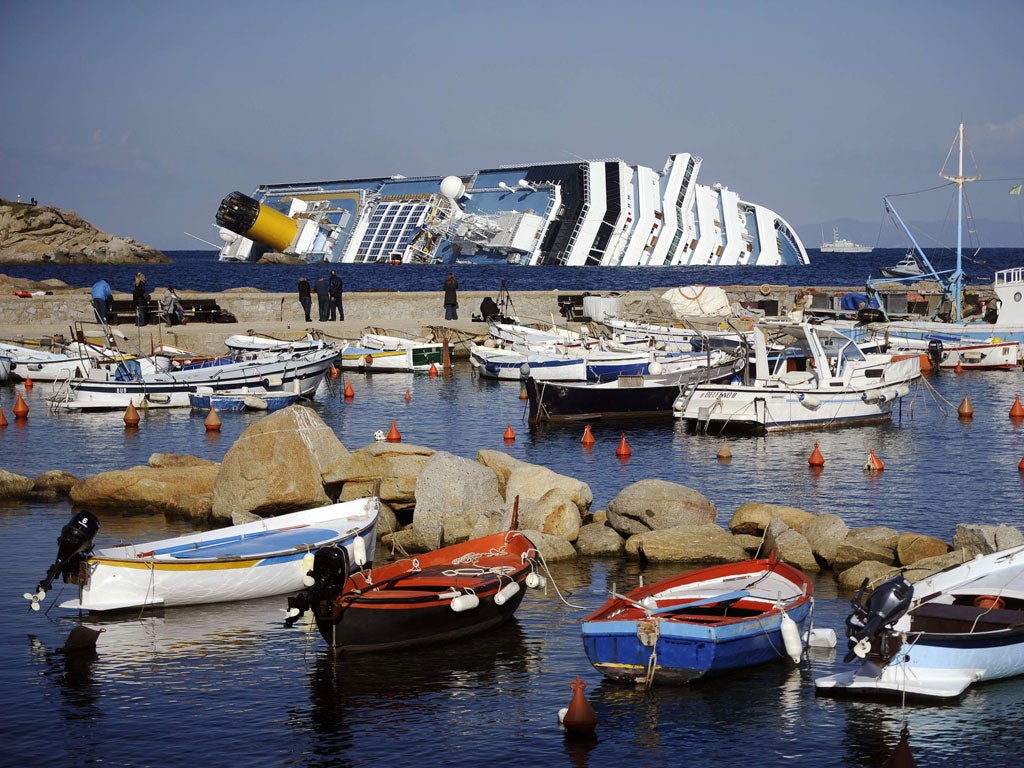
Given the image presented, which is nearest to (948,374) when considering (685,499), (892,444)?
(892,444)

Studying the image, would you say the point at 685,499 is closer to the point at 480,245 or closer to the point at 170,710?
the point at 170,710

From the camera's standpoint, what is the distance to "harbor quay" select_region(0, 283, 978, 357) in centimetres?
4041

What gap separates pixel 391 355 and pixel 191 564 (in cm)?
2571

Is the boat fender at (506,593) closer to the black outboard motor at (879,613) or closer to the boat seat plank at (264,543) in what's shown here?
the boat seat plank at (264,543)

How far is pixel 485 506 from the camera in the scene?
57.9ft

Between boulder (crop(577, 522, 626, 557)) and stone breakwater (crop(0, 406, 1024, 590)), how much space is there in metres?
0.01

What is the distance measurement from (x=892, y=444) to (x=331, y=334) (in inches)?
853

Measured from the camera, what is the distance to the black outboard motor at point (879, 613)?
10.9 m

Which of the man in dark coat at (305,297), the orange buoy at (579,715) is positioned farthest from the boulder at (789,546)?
the man in dark coat at (305,297)

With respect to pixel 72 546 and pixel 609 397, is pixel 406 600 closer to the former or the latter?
pixel 72 546

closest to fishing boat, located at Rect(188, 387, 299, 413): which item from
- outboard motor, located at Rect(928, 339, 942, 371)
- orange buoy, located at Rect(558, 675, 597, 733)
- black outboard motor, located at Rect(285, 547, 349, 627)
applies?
black outboard motor, located at Rect(285, 547, 349, 627)

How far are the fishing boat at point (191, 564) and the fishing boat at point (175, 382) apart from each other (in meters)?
16.3

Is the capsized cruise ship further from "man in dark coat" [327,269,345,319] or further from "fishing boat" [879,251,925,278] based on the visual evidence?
"man in dark coat" [327,269,345,319]

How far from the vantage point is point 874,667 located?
11.3 meters
